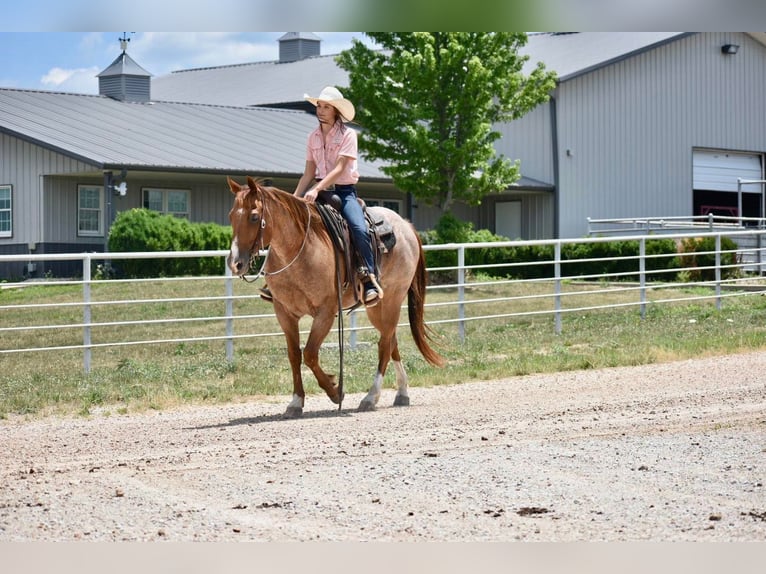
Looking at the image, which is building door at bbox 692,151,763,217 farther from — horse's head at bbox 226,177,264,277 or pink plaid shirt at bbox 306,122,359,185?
horse's head at bbox 226,177,264,277

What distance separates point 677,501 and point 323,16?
10.6 feet

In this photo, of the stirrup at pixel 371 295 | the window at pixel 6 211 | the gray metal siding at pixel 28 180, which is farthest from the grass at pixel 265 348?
the window at pixel 6 211

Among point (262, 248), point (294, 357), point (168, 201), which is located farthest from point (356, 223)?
point (168, 201)

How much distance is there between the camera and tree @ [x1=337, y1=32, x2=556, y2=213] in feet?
82.4

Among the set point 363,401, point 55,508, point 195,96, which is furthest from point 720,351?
point 195,96

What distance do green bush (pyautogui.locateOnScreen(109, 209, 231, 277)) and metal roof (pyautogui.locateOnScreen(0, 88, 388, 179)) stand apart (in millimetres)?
1592

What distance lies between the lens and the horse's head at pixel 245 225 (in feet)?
28.2

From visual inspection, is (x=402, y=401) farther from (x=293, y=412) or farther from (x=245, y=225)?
(x=245, y=225)

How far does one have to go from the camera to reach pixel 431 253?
24.5 m

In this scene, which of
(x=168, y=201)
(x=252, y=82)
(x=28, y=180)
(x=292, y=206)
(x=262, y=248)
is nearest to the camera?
(x=262, y=248)

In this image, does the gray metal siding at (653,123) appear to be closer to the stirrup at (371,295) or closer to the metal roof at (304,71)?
the metal roof at (304,71)

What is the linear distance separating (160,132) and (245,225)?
22.5 meters

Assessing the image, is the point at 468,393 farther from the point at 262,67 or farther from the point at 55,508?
the point at 262,67

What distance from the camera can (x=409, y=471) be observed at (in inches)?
268
